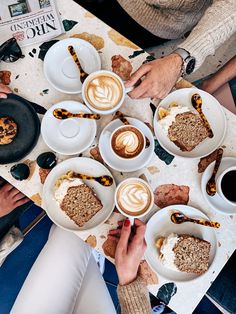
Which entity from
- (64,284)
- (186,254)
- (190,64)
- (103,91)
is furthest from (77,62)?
(64,284)

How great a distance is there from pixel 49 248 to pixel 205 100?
81 cm

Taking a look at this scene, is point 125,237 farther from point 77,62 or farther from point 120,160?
point 77,62

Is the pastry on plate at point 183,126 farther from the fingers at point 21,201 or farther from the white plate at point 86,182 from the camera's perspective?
the fingers at point 21,201

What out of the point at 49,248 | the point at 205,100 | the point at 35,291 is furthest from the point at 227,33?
the point at 35,291

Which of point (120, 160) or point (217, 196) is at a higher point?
point (120, 160)

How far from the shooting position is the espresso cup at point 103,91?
1.23 meters

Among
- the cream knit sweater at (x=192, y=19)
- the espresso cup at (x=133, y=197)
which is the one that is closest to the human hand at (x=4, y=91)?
the espresso cup at (x=133, y=197)

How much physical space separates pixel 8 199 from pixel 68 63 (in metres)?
0.58

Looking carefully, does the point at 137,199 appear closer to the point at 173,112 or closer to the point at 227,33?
the point at 173,112

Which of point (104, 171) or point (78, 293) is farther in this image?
point (78, 293)

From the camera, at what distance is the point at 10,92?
1.28 metres

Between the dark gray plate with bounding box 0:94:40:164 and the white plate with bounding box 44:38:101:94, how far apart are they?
12cm

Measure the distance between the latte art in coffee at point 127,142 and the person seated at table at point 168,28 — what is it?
12 centimetres

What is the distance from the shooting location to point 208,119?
50.0 inches
